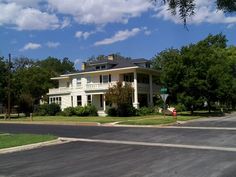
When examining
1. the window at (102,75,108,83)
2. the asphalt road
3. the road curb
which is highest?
the window at (102,75,108,83)

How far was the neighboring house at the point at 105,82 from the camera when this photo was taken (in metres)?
58.1

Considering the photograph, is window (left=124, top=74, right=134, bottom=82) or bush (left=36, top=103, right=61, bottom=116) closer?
window (left=124, top=74, right=134, bottom=82)

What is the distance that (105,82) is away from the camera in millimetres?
60344

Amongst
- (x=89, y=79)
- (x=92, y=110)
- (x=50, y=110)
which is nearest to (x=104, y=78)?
(x=89, y=79)

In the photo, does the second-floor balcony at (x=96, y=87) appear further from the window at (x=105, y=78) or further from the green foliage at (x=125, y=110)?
the green foliage at (x=125, y=110)

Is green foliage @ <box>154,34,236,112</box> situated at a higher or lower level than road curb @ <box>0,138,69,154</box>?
higher

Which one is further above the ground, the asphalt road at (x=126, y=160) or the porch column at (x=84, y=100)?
the porch column at (x=84, y=100)

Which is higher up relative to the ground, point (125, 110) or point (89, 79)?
point (89, 79)

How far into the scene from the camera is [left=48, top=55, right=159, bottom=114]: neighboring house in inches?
2288

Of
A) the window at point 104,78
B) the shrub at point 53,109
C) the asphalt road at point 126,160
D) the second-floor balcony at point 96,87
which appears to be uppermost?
the window at point 104,78

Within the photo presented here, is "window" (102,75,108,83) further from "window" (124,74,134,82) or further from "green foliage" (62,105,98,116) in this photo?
"green foliage" (62,105,98,116)

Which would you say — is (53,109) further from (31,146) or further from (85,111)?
(31,146)

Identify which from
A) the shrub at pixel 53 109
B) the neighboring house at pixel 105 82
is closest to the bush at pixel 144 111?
the neighboring house at pixel 105 82

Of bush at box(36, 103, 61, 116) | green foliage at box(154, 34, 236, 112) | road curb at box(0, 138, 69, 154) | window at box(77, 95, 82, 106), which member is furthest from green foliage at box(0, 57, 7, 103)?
road curb at box(0, 138, 69, 154)
